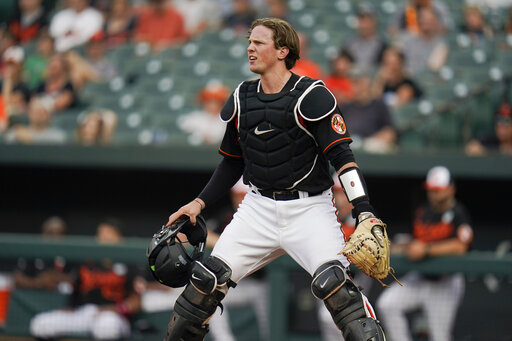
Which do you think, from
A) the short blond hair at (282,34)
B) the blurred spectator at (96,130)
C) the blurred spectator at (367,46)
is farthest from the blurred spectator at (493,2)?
the short blond hair at (282,34)

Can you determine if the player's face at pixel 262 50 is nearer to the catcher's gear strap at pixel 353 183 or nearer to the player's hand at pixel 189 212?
the catcher's gear strap at pixel 353 183

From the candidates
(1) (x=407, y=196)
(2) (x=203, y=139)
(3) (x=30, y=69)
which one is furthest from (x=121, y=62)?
(1) (x=407, y=196)

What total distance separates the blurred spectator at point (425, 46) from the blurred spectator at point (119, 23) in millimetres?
3884

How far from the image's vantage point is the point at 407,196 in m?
8.12

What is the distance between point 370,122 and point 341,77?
81 centimetres

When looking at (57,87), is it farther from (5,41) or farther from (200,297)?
(200,297)

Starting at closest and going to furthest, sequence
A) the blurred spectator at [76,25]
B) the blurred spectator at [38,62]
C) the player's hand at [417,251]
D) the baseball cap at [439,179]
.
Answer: the player's hand at [417,251] < the baseball cap at [439,179] < the blurred spectator at [38,62] < the blurred spectator at [76,25]

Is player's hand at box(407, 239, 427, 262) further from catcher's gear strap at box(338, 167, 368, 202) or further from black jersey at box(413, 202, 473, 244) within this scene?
catcher's gear strap at box(338, 167, 368, 202)

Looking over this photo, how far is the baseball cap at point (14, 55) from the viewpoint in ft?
31.7

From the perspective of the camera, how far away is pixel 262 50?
3646 mm

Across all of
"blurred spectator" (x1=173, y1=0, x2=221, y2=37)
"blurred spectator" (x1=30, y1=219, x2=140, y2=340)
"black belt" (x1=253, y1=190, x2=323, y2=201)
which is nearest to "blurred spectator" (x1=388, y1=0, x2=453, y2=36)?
"blurred spectator" (x1=173, y1=0, x2=221, y2=37)

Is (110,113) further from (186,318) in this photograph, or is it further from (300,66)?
(186,318)

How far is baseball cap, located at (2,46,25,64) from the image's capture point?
967cm

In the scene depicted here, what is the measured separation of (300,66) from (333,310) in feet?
16.1
